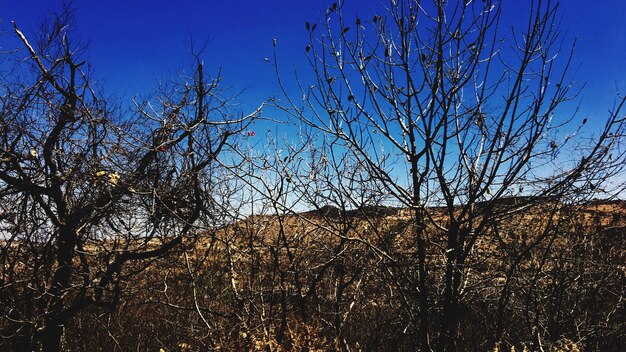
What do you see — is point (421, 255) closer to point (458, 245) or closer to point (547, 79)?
point (458, 245)

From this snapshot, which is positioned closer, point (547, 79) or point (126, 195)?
point (547, 79)

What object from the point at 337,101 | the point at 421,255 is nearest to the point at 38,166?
the point at 337,101

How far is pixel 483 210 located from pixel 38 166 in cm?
599

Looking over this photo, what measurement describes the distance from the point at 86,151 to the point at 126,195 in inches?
33.9

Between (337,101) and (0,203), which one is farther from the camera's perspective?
(0,203)

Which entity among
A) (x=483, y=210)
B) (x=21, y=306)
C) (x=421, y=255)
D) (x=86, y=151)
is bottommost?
(x=21, y=306)

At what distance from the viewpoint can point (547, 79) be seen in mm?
2070

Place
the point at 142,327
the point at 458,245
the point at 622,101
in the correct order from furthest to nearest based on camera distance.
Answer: the point at 142,327 < the point at 458,245 < the point at 622,101

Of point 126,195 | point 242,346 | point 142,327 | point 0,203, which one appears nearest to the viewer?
point 242,346

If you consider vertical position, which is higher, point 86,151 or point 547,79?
point 86,151

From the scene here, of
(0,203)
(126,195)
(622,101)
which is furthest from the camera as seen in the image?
(126,195)

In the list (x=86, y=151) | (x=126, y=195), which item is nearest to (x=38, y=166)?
(x=86, y=151)

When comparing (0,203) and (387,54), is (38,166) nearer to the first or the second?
(0,203)

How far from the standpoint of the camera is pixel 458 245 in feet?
7.93
